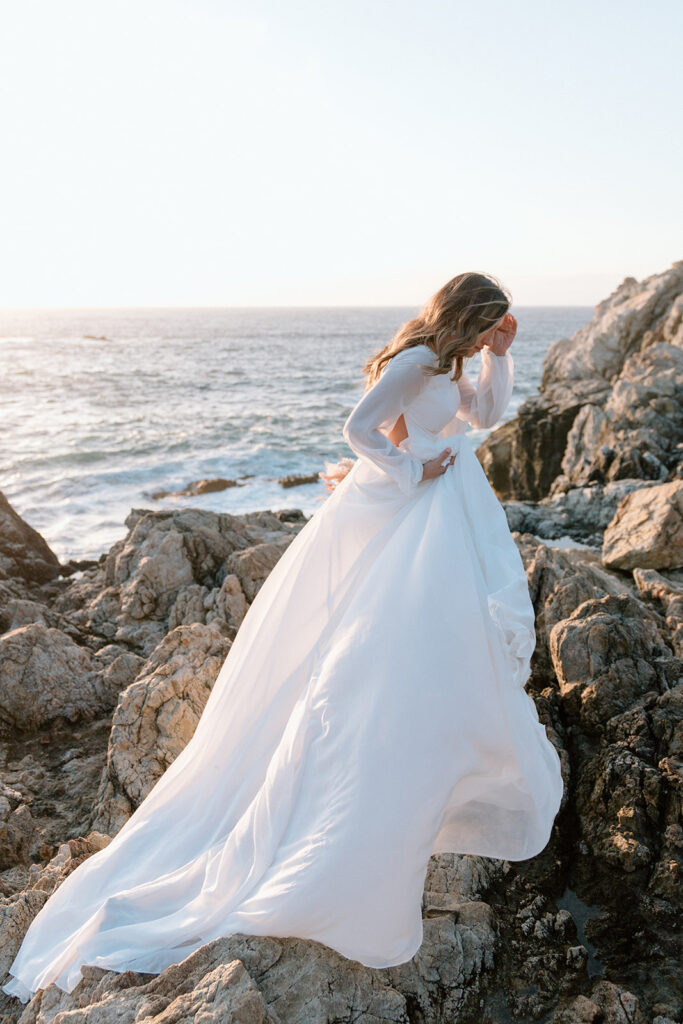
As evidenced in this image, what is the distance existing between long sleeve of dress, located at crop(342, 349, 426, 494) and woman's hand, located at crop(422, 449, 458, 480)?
52 millimetres

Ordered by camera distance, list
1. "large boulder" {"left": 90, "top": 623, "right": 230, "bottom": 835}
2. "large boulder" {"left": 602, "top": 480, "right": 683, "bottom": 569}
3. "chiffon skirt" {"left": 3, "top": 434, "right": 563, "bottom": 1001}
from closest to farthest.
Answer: "chiffon skirt" {"left": 3, "top": 434, "right": 563, "bottom": 1001} < "large boulder" {"left": 90, "top": 623, "right": 230, "bottom": 835} < "large boulder" {"left": 602, "top": 480, "right": 683, "bottom": 569}

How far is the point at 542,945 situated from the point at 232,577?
3824 millimetres

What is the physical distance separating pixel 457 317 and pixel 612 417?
12518 millimetres

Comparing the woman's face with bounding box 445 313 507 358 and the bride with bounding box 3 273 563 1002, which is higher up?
the woman's face with bounding box 445 313 507 358

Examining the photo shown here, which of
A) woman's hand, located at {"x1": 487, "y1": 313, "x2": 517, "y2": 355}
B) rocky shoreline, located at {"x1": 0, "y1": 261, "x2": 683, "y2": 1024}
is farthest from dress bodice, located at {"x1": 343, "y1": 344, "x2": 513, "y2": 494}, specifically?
rocky shoreline, located at {"x1": 0, "y1": 261, "x2": 683, "y2": 1024}

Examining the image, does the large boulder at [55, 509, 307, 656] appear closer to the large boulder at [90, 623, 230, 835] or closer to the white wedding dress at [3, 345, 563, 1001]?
the large boulder at [90, 623, 230, 835]

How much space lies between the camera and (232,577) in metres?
6.31

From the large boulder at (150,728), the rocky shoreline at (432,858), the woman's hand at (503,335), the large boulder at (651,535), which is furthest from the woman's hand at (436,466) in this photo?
the large boulder at (651,535)

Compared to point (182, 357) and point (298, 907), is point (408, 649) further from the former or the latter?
point (182, 357)

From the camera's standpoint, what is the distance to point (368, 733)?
2.89 m

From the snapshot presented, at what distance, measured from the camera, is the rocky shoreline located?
2.79 meters

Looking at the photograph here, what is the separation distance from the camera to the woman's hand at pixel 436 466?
11.7 ft

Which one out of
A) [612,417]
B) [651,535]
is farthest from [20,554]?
[612,417]

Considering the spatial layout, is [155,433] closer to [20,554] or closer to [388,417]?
[20,554]
